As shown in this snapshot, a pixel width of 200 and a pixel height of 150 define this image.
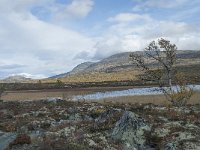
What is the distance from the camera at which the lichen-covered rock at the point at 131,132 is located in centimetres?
2631

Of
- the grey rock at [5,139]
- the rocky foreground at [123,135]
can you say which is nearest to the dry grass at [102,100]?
the rocky foreground at [123,135]

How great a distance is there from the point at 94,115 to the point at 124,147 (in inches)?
527

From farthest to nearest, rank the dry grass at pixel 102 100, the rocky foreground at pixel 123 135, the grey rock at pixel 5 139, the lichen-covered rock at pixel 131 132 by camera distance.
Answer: the dry grass at pixel 102 100
the grey rock at pixel 5 139
the lichen-covered rock at pixel 131 132
the rocky foreground at pixel 123 135

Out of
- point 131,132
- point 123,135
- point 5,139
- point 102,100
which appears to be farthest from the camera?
point 102,100

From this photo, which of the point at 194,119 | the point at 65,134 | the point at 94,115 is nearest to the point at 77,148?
the point at 65,134

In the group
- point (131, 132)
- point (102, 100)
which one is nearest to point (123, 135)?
point (131, 132)

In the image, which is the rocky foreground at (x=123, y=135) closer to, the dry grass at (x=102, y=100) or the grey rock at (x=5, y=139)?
the grey rock at (x=5, y=139)

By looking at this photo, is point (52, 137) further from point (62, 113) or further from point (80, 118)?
point (62, 113)

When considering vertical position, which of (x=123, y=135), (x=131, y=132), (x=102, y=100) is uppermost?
(x=102, y=100)

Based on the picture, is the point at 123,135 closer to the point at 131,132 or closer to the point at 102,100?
the point at 131,132

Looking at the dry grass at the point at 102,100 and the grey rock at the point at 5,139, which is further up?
the dry grass at the point at 102,100

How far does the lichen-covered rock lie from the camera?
26.3m

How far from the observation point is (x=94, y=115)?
3897 centimetres

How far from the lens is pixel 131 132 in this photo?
27203 millimetres
